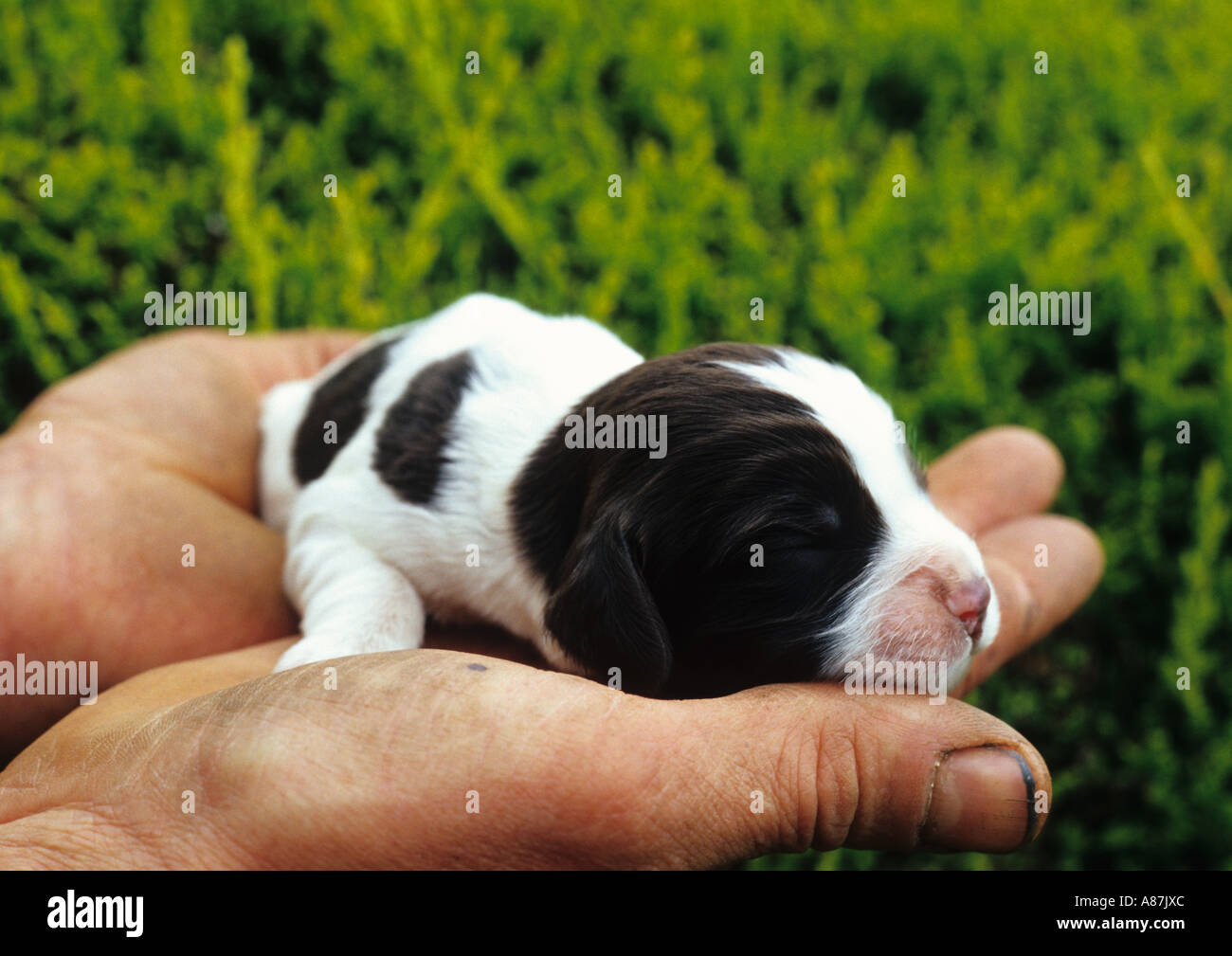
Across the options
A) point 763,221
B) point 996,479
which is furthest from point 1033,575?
point 763,221

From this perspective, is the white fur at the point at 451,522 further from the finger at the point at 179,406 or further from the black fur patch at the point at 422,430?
the finger at the point at 179,406

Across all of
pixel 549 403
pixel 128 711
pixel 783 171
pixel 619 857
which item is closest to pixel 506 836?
pixel 619 857

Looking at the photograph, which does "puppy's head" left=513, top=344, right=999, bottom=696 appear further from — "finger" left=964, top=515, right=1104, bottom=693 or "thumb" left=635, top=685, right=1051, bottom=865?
"finger" left=964, top=515, right=1104, bottom=693

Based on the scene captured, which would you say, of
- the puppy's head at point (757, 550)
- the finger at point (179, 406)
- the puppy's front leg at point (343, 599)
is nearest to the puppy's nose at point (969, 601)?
the puppy's head at point (757, 550)

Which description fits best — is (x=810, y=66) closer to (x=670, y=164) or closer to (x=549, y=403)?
(x=670, y=164)

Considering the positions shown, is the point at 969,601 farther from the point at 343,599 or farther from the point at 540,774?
the point at 343,599

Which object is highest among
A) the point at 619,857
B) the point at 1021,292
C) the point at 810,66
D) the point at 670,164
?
the point at 810,66
